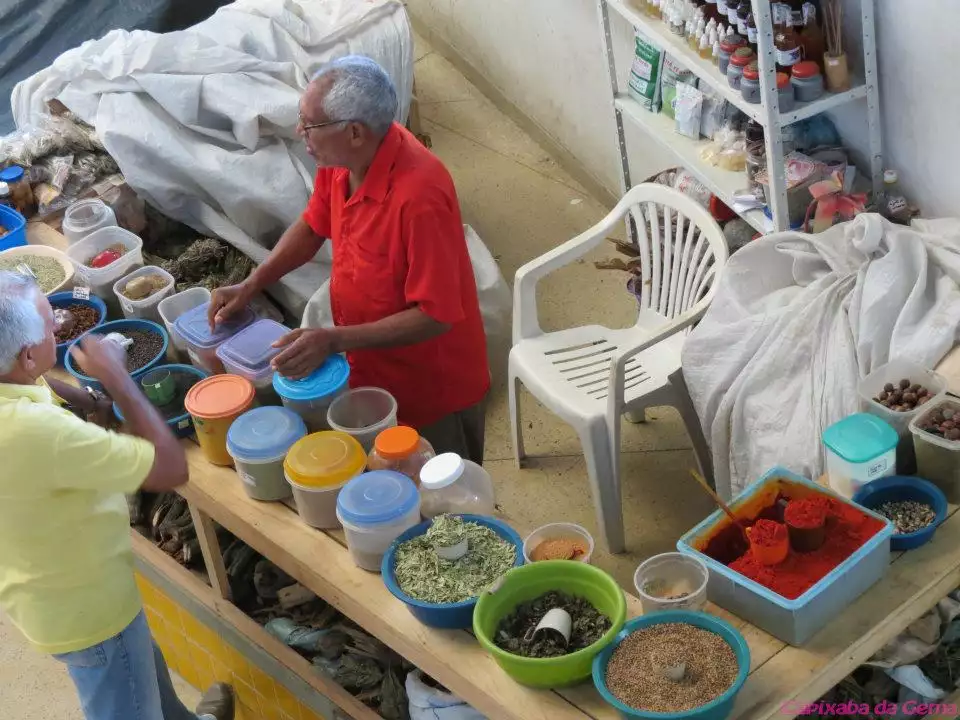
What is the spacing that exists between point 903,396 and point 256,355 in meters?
1.57

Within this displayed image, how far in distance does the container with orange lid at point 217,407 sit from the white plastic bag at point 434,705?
Result: 28.4 inches

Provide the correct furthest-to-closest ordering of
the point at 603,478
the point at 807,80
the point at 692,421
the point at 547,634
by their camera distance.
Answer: the point at 692,421, the point at 603,478, the point at 807,80, the point at 547,634

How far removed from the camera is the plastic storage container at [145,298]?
11.5ft

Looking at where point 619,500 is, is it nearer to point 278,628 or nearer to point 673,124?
point 278,628

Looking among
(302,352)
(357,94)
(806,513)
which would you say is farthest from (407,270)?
(806,513)

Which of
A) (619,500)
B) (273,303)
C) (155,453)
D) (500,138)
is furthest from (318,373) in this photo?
(500,138)

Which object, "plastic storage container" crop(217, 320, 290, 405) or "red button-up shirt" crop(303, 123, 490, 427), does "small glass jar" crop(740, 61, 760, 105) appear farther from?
"plastic storage container" crop(217, 320, 290, 405)

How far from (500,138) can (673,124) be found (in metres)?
1.79

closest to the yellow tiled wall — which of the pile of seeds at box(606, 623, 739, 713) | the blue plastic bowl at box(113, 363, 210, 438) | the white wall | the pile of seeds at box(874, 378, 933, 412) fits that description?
the blue plastic bowl at box(113, 363, 210, 438)

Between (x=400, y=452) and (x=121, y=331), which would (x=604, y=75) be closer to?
(x=121, y=331)

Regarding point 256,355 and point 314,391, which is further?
point 256,355

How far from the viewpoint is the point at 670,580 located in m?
2.43

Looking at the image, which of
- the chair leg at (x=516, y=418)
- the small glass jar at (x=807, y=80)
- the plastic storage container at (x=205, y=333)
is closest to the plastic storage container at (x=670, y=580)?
the plastic storage container at (x=205, y=333)

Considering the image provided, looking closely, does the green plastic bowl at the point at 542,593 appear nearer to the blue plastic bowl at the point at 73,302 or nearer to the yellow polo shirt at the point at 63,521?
the yellow polo shirt at the point at 63,521
